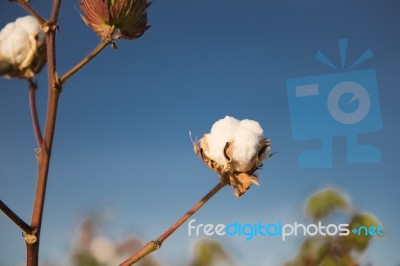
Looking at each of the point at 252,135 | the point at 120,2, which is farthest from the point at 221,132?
the point at 120,2

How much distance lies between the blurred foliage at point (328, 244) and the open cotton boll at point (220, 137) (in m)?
0.90

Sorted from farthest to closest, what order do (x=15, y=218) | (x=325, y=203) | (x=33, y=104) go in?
(x=325, y=203) → (x=33, y=104) → (x=15, y=218)

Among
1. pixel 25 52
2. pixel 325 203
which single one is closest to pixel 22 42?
pixel 25 52

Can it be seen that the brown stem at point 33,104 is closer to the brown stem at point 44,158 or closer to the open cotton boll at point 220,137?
the brown stem at point 44,158

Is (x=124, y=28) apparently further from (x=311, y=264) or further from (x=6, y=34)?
(x=311, y=264)

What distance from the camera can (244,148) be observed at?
1.36 feet

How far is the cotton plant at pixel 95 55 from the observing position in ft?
1.06

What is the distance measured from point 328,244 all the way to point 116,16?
1.13m

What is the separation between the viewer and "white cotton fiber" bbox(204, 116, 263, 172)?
0.42 metres

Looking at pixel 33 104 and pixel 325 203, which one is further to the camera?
pixel 325 203

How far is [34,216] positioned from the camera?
0.31 m

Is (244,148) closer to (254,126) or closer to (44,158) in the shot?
(254,126)

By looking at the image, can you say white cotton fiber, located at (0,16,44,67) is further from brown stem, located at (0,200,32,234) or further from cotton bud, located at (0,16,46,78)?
brown stem, located at (0,200,32,234)

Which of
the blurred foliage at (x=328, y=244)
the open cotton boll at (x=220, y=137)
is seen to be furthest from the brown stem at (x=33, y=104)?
the blurred foliage at (x=328, y=244)
